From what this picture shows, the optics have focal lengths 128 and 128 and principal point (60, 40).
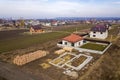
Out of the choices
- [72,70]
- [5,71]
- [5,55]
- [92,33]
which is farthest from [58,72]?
[92,33]

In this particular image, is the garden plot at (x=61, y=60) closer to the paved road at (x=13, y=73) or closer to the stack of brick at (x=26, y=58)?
the stack of brick at (x=26, y=58)

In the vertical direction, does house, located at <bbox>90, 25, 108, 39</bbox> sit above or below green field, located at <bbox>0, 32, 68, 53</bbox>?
above

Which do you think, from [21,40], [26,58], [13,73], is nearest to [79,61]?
[26,58]

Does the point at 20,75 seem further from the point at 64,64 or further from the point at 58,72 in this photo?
the point at 64,64

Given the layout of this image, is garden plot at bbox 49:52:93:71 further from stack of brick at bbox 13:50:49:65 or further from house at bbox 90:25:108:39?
house at bbox 90:25:108:39

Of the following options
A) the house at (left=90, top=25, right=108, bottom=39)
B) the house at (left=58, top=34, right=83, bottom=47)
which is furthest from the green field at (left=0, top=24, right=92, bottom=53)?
the house at (left=90, top=25, right=108, bottom=39)

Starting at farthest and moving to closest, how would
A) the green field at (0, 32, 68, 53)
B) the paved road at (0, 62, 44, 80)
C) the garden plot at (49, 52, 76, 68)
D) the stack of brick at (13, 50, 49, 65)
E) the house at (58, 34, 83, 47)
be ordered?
the green field at (0, 32, 68, 53), the house at (58, 34, 83, 47), the garden plot at (49, 52, 76, 68), the stack of brick at (13, 50, 49, 65), the paved road at (0, 62, 44, 80)
